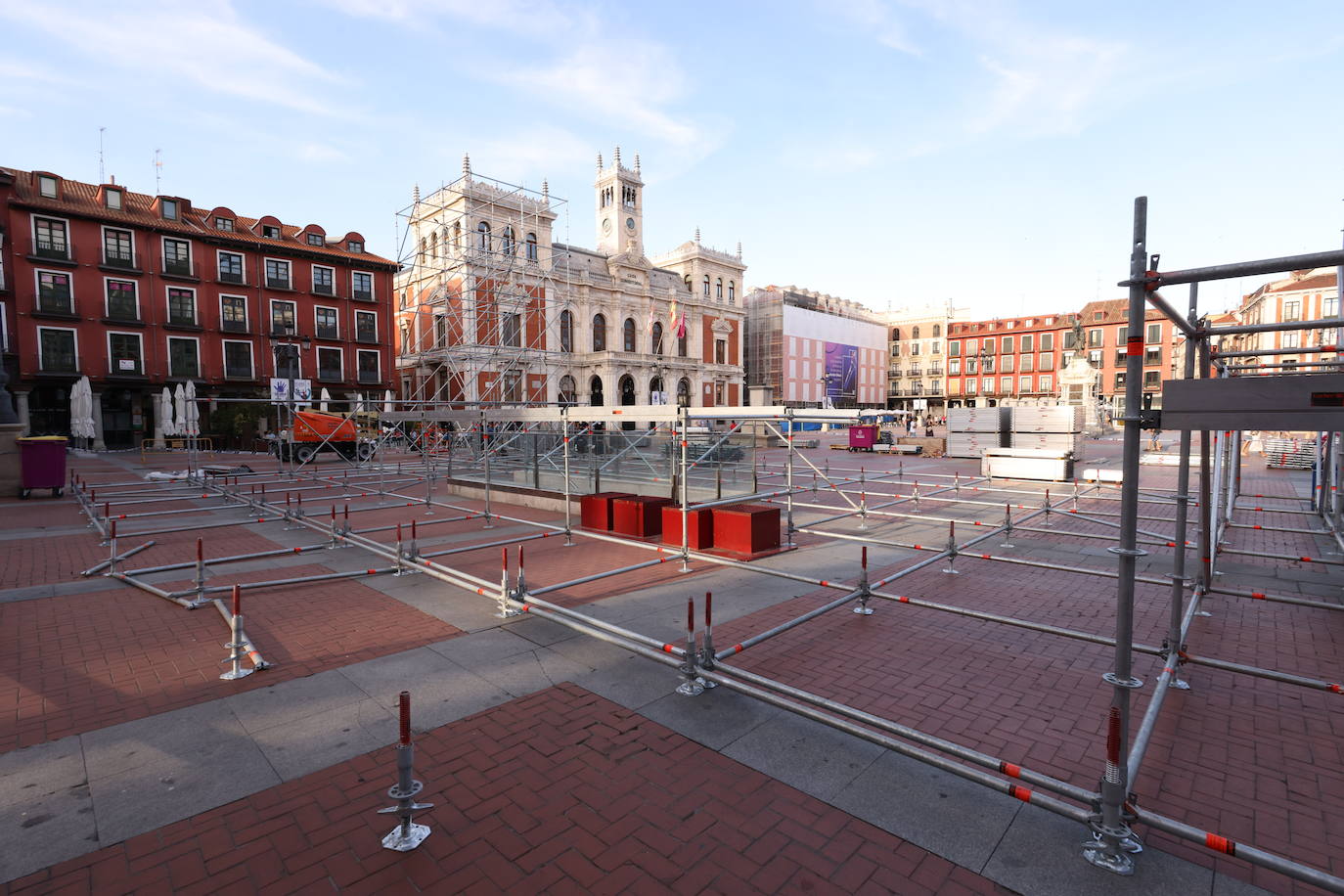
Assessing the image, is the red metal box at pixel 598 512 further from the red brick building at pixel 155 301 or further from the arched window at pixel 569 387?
the arched window at pixel 569 387

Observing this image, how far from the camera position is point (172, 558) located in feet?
36.0

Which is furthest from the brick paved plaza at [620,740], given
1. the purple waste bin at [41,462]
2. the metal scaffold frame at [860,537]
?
the purple waste bin at [41,462]

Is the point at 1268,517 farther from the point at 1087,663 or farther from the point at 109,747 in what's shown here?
the point at 109,747

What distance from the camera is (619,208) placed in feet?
209

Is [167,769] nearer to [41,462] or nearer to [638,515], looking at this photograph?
[638,515]

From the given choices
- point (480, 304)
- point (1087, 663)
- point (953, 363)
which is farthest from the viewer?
point (953, 363)

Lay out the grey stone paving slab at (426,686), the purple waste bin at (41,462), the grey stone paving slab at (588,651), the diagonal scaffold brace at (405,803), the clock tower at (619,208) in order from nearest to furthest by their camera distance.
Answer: the diagonal scaffold brace at (405,803) → the grey stone paving slab at (426,686) → the grey stone paving slab at (588,651) → the purple waste bin at (41,462) → the clock tower at (619,208)

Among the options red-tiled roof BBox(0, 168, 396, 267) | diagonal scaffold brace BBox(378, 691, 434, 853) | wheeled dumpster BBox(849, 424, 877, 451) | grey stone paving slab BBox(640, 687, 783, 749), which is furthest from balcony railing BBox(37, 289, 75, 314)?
grey stone paving slab BBox(640, 687, 783, 749)

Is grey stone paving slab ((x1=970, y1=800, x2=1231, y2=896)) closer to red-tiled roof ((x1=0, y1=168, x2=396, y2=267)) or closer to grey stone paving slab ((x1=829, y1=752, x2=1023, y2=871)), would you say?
grey stone paving slab ((x1=829, y1=752, x2=1023, y2=871))

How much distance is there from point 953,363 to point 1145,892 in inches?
3850

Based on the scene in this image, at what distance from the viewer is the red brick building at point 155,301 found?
36.5 m

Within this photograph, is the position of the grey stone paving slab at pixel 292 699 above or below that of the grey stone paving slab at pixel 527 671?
above

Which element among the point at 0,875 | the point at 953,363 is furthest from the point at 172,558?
the point at 953,363

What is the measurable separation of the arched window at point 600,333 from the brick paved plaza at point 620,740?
50071mm
